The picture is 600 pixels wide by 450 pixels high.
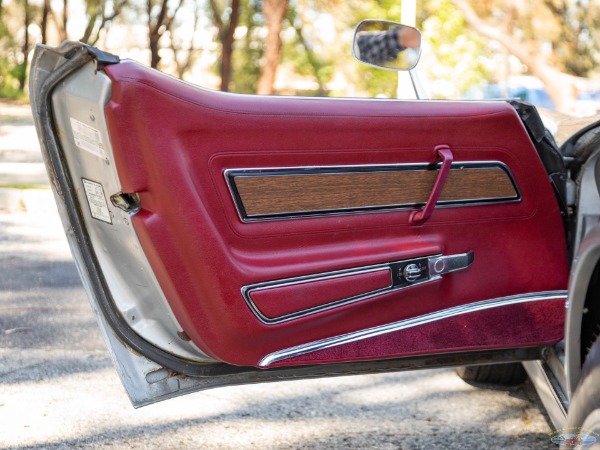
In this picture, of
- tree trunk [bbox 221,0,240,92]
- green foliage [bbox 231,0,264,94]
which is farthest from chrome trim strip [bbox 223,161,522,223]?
green foliage [bbox 231,0,264,94]

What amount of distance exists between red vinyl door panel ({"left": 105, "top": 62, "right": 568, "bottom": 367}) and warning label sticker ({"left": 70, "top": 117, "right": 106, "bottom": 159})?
0.08 metres

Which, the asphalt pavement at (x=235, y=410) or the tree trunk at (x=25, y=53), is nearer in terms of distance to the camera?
the asphalt pavement at (x=235, y=410)

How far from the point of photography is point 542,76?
1428 centimetres

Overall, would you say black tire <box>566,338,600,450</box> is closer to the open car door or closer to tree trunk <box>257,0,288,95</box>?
the open car door

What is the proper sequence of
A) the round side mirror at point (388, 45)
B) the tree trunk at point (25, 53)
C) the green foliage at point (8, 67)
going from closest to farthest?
the round side mirror at point (388, 45)
the green foliage at point (8, 67)
the tree trunk at point (25, 53)

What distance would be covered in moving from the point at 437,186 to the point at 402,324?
427 mm

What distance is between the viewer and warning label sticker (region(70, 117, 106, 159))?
2123mm

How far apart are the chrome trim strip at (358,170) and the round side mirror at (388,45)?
711mm

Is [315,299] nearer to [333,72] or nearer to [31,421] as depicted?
[31,421]

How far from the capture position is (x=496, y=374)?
11.4ft

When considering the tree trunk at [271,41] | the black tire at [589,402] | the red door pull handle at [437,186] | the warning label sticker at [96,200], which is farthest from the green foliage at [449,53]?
the black tire at [589,402]

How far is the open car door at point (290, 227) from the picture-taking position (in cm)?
213

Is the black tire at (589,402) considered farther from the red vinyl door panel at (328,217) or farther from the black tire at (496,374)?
the black tire at (496,374)

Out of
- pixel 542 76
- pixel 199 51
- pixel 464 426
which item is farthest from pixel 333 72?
pixel 464 426
